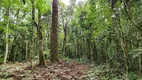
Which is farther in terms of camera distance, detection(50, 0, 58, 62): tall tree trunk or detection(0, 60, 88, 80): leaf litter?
detection(50, 0, 58, 62): tall tree trunk

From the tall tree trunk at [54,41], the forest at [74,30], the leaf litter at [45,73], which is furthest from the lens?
the tall tree trunk at [54,41]

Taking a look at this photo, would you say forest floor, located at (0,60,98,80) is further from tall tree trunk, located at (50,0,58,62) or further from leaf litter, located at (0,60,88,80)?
tall tree trunk, located at (50,0,58,62)

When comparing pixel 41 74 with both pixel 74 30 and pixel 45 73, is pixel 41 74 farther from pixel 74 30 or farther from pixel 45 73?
pixel 74 30

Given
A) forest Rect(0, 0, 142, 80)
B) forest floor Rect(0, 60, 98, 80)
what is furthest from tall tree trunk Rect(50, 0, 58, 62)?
forest floor Rect(0, 60, 98, 80)

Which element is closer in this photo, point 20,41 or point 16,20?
point 16,20

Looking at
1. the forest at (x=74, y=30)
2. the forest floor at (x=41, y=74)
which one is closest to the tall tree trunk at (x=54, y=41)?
the forest at (x=74, y=30)

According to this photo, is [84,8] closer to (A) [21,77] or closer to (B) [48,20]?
(B) [48,20]

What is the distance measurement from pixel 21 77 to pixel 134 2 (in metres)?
5.97

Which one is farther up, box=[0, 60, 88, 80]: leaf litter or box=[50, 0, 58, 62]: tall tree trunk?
box=[50, 0, 58, 62]: tall tree trunk

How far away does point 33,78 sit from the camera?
23.6 ft

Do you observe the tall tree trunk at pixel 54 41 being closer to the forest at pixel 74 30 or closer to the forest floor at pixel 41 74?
the forest at pixel 74 30

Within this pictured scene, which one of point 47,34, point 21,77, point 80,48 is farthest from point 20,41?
point 21,77

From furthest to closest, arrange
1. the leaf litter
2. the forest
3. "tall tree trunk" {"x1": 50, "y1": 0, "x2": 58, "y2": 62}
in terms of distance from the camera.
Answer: "tall tree trunk" {"x1": 50, "y1": 0, "x2": 58, "y2": 62}, the leaf litter, the forest

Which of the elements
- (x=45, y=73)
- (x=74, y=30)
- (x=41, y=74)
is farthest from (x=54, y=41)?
(x=74, y=30)
